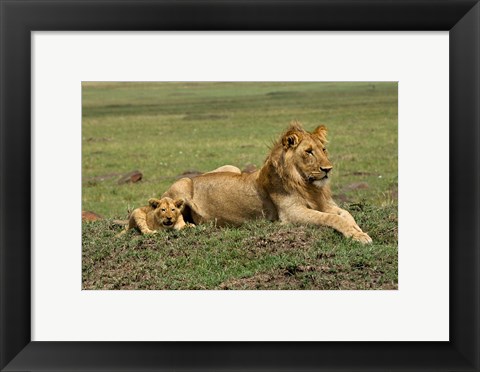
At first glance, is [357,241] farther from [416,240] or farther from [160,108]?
[160,108]

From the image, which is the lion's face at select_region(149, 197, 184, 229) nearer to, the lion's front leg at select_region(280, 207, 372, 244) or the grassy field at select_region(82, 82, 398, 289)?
the grassy field at select_region(82, 82, 398, 289)

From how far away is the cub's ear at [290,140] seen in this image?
1147 centimetres

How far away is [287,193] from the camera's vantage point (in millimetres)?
11695

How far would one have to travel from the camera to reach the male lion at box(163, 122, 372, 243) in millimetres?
11477

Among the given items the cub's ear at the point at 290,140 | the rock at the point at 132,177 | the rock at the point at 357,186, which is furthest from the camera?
the rock at the point at 132,177

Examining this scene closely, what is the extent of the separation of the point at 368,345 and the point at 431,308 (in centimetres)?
75

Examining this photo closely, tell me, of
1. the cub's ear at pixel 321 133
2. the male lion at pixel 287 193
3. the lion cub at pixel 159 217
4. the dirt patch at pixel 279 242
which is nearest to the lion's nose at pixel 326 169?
the male lion at pixel 287 193

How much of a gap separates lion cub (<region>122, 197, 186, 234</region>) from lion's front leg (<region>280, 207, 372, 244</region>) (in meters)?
1.40

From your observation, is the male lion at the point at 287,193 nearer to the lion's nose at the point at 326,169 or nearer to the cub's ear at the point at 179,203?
the lion's nose at the point at 326,169

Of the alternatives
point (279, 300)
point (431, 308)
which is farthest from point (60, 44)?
point (431, 308)

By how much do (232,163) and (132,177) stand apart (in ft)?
7.59

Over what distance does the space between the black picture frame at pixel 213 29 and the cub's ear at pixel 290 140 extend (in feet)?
9.49

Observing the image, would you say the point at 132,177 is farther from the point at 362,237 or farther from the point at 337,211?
the point at 362,237

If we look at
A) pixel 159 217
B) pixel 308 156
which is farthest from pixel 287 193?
pixel 159 217
